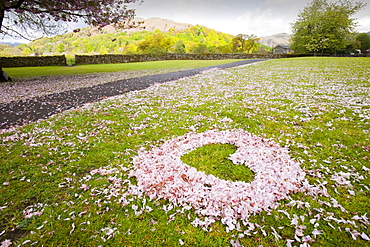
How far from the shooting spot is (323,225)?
2.69 meters

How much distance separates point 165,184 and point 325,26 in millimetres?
71569

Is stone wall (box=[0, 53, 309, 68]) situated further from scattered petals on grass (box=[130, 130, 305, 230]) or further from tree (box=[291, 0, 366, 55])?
scattered petals on grass (box=[130, 130, 305, 230])

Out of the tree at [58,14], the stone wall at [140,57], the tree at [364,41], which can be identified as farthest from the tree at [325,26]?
the tree at [58,14]

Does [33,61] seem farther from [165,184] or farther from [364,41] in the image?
[364,41]

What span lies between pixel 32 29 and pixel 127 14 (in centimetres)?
985

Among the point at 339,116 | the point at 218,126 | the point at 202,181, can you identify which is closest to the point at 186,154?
the point at 202,181

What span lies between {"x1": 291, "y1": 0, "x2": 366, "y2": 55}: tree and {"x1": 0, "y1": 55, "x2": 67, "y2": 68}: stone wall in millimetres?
66595

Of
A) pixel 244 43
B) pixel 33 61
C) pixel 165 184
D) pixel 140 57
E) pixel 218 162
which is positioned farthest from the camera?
pixel 244 43

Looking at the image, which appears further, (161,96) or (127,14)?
(127,14)

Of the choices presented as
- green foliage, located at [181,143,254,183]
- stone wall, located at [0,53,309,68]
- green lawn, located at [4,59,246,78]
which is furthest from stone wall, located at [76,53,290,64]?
green foliage, located at [181,143,254,183]

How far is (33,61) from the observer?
145 ft

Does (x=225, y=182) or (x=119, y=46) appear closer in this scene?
(x=225, y=182)

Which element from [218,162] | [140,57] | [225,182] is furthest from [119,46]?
[225,182]

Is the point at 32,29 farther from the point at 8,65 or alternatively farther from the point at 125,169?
the point at 8,65
